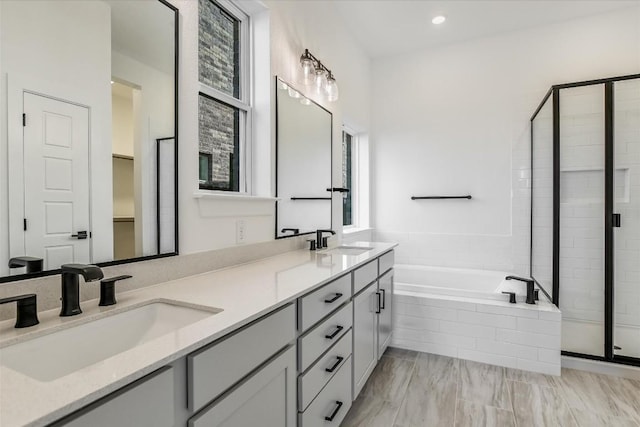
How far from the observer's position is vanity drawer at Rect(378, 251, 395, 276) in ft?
7.78

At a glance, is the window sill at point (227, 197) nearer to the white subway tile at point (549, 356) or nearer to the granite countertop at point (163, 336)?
the granite countertop at point (163, 336)

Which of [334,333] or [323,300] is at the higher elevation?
[323,300]

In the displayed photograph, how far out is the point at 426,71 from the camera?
3.90 metres

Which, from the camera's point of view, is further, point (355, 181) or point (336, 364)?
point (355, 181)

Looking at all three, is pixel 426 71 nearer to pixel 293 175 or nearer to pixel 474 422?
pixel 293 175

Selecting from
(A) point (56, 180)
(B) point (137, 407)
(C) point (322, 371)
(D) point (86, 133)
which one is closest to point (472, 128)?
(C) point (322, 371)

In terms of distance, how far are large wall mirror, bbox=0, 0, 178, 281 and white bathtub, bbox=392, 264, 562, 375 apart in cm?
215

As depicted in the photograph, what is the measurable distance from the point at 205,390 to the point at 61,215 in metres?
0.70

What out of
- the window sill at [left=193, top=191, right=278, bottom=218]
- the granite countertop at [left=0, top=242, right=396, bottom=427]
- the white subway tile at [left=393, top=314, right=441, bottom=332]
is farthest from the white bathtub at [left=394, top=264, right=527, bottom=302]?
the window sill at [left=193, top=191, right=278, bottom=218]

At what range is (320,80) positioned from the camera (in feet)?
8.58

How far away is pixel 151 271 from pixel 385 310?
1.74m

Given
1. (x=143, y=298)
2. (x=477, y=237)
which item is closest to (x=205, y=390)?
(x=143, y=298)

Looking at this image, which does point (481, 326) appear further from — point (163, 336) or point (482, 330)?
point (163, 336)

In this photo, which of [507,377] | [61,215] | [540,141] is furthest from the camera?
[540,141]
